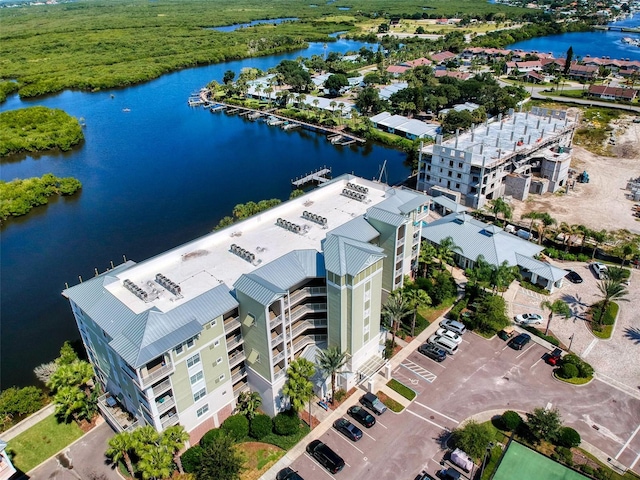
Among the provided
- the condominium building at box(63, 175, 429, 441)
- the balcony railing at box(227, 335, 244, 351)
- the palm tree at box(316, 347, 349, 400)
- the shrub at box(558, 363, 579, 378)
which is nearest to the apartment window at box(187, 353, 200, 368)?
the condominium building at box(63, 175, 429, 441)

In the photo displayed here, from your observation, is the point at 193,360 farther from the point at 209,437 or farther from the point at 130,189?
the point at 130,189

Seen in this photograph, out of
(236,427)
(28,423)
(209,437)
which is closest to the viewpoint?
(209,437)

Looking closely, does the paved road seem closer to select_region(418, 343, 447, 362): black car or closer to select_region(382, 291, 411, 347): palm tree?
select_region(382, 291, 411, 347): palm tree

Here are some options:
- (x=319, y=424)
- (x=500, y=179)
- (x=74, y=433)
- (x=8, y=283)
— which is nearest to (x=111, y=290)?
(x=74, y=433)

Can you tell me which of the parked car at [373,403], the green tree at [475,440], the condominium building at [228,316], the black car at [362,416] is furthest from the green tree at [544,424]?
the condominium building at [228,316]

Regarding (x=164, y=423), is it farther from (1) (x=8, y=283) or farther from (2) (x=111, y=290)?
(1) (x=8, y=283)

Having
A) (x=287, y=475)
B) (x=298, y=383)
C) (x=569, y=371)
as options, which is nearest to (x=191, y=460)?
(x=287, y=475)

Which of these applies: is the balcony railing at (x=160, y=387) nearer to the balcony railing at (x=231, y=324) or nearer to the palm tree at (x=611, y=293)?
the balcony railing at (x=231, y=324)
